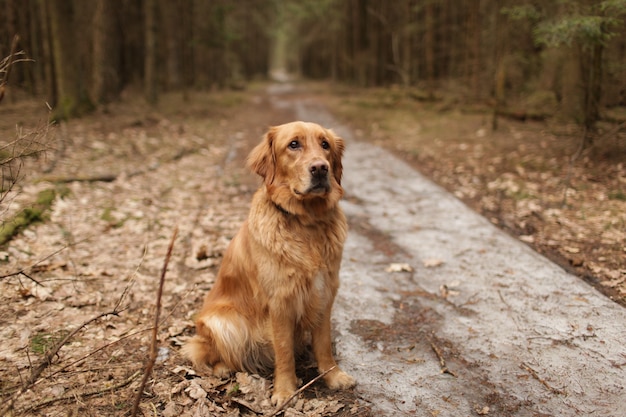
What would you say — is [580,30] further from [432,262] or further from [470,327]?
[470,327]

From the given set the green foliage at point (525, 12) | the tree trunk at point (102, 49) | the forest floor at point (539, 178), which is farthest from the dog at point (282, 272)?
the tree trunk at point (102, 49)

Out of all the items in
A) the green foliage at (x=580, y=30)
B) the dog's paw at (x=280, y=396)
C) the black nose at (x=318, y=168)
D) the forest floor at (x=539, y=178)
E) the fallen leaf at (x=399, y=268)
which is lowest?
the dog's paw at (x=280, y=396)

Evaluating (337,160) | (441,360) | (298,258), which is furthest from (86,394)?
(441,360)

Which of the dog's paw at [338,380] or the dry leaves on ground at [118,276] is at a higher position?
the dry leaves on ground at [118,276]

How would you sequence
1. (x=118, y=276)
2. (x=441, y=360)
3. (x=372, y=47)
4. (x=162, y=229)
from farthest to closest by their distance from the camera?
1. (x=372, y=47)
2. (x=162, y=229)
3. (x=118, y=276)
4. (x=441, y=360)

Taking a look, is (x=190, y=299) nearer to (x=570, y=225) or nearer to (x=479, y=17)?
(x=570, y=225)

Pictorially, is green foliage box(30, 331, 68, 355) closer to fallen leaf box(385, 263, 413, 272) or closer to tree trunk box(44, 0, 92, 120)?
fallen leaf box(385, 263, 413, 272)

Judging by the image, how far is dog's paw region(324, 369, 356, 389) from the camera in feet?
11.1

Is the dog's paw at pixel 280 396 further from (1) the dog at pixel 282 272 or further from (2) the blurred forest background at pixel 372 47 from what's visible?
(2) the blurred forest background at pixel 372 47

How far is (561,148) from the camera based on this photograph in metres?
9.10

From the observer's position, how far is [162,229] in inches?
248

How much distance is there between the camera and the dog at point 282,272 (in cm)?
321

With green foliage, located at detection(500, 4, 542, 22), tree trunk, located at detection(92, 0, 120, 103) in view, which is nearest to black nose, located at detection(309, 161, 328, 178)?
green foliage, located at detection(500, 4, 542, 22)

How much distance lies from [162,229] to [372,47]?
21881 millimetres
